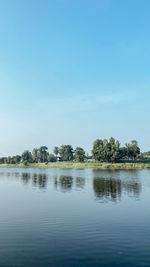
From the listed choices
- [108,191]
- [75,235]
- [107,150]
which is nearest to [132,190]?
[108,191]

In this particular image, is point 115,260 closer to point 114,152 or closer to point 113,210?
point 113,210

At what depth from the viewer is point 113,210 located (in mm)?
25219

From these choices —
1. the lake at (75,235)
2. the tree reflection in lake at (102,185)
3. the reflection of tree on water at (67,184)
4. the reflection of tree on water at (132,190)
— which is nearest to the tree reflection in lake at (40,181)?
the tree reflection in lake at (102,185)

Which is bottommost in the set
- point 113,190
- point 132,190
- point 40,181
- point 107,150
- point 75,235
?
point 40,181

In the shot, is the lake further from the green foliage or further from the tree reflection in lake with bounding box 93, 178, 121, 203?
the green foliage

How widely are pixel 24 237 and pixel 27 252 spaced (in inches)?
115

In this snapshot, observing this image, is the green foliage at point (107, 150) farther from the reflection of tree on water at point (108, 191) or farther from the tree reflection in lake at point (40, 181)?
the reflection of tree on water at point (108, 191)

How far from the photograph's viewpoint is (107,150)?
15838 cm

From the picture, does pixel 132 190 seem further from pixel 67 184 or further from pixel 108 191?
pixel 67 184

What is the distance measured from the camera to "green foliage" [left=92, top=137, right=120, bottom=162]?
155625mm

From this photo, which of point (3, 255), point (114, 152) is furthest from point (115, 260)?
point (114, 152)

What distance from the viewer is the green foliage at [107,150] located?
155625 mm

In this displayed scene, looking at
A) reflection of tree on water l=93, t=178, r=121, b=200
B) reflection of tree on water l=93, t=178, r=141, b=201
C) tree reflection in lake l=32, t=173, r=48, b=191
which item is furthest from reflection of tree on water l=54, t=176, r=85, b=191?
reflection of tree on water l=93, t=178, r=141, b=201

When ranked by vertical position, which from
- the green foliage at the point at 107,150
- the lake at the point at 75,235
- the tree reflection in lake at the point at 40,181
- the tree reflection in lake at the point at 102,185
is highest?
the green foliage at the point at 107,150
